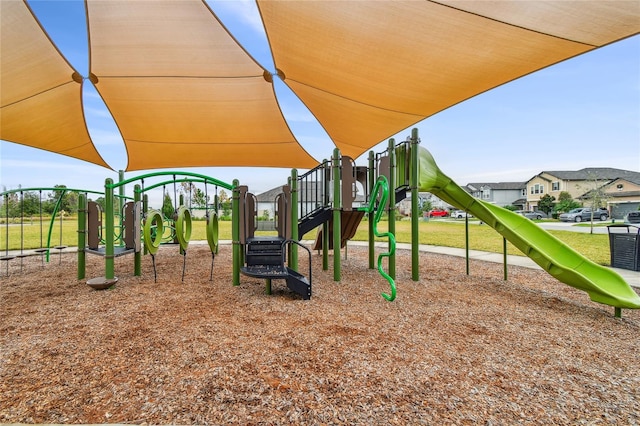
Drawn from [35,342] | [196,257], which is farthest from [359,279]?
[196,257]

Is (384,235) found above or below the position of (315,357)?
above

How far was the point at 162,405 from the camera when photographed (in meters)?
1.89

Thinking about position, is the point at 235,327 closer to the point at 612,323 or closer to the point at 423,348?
the point at 423,348

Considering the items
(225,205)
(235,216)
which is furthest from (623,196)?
(235,216)

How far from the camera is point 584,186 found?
2962cm

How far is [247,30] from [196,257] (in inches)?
232

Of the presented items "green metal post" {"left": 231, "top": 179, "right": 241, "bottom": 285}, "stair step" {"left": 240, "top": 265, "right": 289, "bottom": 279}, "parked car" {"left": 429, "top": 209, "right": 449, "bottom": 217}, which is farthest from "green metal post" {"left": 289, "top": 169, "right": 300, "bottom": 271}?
"parked car" {"left": 429, "top": 209, "right": 449, "bottom": 217}

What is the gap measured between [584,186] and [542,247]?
33919 millimetres

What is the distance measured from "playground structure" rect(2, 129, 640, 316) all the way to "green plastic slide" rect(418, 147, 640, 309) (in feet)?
0.04

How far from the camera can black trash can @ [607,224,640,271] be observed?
6.15 metres

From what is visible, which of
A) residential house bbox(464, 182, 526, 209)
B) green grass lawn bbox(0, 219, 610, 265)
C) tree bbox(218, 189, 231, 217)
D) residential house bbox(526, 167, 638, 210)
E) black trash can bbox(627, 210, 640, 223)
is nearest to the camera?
green grass lawn bbox(0, 219, 610, 265)

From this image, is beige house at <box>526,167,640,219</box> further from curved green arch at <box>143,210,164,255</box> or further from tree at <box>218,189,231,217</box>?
curved green arch at <box>143,210,164,255</box>

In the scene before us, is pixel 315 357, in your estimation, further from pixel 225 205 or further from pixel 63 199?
pixel 63 199

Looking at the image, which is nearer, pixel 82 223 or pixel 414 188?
pixel 82 223
